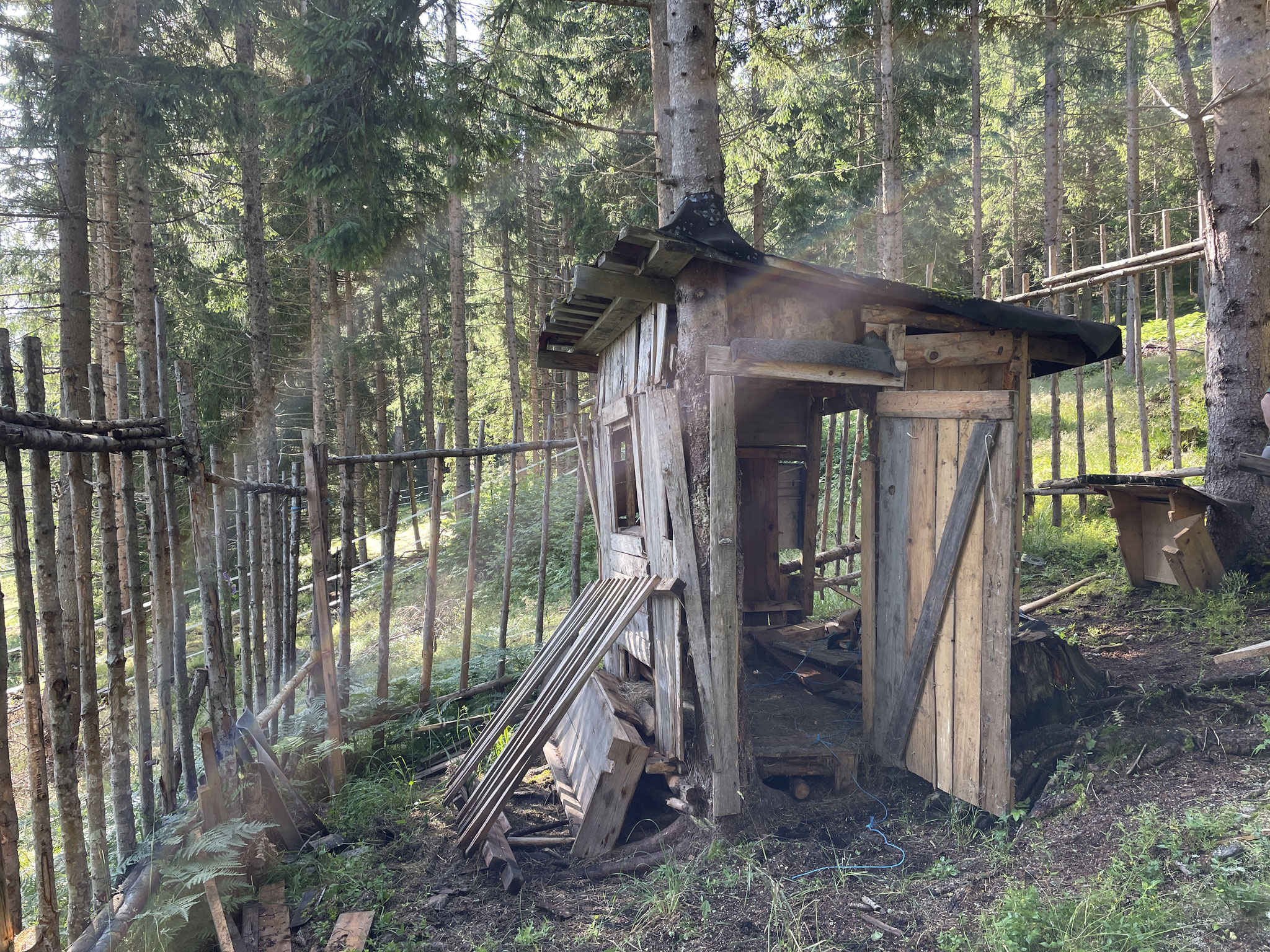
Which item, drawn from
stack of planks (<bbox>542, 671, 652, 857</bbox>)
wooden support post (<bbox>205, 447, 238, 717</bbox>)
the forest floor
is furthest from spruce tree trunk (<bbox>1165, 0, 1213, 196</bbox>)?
wooden support post (<bbox>205, 447, 238, 717</bbox>)

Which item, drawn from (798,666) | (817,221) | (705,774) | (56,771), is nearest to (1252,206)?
(798,666)

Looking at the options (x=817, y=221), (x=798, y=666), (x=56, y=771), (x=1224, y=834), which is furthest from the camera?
(x=817, y=221)

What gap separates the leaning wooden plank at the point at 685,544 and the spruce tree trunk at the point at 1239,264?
5.38 m

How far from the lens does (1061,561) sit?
8.46 meters

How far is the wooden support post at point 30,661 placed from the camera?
2117 mm

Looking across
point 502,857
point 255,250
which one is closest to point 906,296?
point 502,857

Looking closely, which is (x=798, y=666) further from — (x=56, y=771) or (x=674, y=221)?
(x=56, y=771)

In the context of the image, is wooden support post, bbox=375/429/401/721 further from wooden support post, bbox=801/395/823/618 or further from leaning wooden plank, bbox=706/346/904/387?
wooden support post, bbox=801/395/823/618

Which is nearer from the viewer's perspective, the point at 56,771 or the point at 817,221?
the point at 56,771

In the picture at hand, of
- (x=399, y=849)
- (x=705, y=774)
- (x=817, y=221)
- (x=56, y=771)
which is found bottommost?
(x=399, y=849)

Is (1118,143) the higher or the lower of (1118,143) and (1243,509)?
the higher

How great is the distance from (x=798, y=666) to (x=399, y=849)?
11.3ft

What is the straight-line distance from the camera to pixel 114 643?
2828mm

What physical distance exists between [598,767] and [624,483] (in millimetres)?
3185
